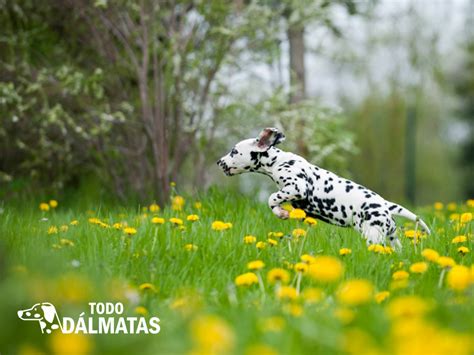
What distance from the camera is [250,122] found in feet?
34.9

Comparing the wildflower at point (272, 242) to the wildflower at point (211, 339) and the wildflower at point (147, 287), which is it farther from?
the wildflower at point (211, 339)

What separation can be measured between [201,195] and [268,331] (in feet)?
14.5

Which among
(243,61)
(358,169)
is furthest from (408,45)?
(243,61)

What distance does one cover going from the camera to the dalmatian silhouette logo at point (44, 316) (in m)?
1.91

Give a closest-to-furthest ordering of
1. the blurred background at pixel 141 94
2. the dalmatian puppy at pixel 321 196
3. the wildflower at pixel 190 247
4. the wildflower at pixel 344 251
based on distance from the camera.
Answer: the wildflower at pixel 344 251
the wildflower at pixel 190 247
the dalmatian puppy at pixel 321 196
the blurred background at pixel 141 94

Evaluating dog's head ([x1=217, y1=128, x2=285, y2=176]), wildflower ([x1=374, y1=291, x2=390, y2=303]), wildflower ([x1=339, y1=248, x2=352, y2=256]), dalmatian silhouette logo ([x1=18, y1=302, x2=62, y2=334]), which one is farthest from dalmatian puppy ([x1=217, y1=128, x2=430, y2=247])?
dalmatian silhouette logo ([x1=18, y1=302, x2=62, y2=334])

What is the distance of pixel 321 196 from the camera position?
470cm

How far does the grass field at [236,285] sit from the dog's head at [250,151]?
1.43ft

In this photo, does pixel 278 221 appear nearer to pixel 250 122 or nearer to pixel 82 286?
pixel 82 286

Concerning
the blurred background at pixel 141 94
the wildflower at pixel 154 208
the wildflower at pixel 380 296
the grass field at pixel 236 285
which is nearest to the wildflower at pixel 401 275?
the grass field at pixel 236 285

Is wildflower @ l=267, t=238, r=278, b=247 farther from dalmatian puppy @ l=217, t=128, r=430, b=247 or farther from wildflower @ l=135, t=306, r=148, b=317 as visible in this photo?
wildflower @ l=135, t=306, r=148, b=317

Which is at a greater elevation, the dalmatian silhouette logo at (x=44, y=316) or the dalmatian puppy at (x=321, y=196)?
the dalmatian silhouette logo at (x=44, y=316)

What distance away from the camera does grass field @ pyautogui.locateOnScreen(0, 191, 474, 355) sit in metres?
1.77

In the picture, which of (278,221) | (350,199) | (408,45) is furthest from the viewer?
(408,45)
